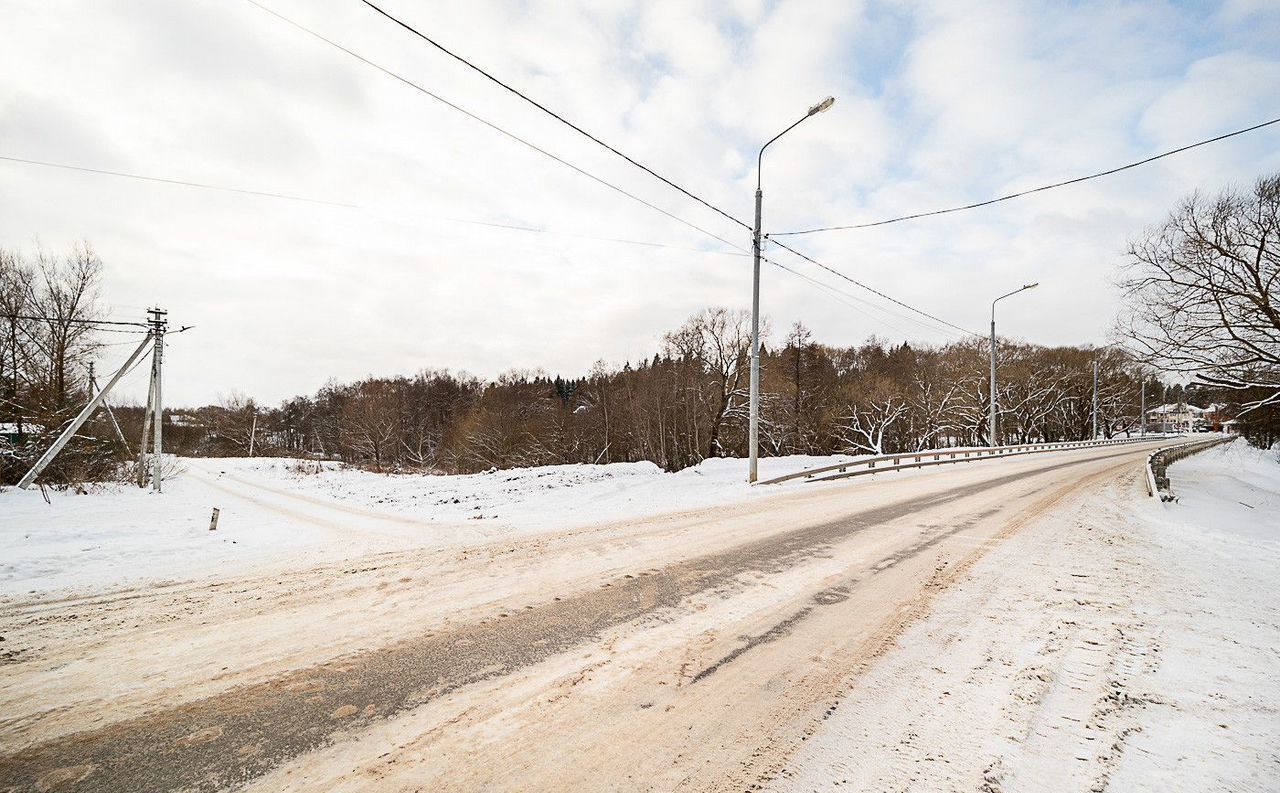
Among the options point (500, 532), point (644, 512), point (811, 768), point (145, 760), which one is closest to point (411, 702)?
point (145, 760)

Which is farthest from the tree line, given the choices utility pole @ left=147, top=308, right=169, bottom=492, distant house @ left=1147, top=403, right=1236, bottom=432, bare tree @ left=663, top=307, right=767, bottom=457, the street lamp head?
distant house @ left=1147, top=403, right=1236, bottom=432

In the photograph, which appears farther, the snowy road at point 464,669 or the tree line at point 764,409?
the tree line at point 764,409

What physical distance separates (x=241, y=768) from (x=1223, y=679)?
218 inches

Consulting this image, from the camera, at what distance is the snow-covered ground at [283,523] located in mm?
6281

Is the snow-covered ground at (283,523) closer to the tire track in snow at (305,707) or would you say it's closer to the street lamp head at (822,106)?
the tire track in snow at (305,707)

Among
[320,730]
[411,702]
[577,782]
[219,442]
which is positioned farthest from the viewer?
[219,442]

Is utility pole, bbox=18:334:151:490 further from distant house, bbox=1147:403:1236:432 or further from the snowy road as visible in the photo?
distant house, bbox=1147:403:1236:432

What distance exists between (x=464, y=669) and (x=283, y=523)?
33.4ft

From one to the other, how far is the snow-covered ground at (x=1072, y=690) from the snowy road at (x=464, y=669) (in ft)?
0.86

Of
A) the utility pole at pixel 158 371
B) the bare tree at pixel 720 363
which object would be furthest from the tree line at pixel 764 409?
the utility pole at pixel 158 371

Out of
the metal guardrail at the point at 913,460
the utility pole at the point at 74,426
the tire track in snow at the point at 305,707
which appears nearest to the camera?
the tire track in snow at the point at 305,707

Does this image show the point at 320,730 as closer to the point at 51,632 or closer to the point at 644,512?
the point at 51,632

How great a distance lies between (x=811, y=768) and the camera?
2.37 metres

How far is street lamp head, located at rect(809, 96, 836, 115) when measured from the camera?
41.5 ft
